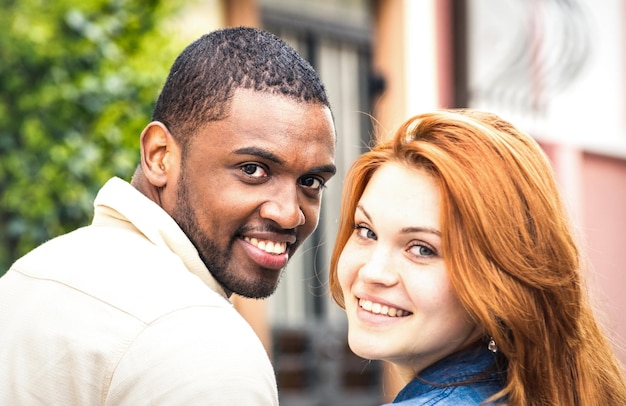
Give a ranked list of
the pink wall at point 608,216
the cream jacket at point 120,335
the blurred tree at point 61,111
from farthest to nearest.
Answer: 1. the pink wall at point 608,216
2. the blurred tree at point 61,111
3. the cream jacket at point 120,335

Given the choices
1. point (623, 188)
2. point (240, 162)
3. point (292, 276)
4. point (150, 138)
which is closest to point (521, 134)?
point (240, 162)

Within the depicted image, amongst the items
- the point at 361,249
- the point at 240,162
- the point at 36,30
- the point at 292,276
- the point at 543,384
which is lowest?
the point at 292,276

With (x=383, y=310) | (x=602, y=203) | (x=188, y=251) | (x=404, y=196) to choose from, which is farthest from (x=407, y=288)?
(x=602, y=203)

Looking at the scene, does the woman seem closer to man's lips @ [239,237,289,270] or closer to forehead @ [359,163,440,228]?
forehead @ [359,163,440,228]

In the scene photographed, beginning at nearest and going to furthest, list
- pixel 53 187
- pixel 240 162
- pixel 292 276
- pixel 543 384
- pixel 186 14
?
pixel 543 384, pixel 240 162, pixel 53 187, pixel 186 14, pixel 292 276

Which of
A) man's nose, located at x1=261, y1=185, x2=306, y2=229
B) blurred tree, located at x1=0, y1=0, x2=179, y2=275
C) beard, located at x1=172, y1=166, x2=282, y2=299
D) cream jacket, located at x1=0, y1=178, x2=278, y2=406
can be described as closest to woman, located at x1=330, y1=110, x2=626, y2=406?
man's nose, located at x1=261, y1=185, x2=306, y2=229

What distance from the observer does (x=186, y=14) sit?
570cm

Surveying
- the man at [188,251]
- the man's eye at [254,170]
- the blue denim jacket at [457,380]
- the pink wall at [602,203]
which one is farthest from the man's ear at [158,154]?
the pink wall at [602,203]

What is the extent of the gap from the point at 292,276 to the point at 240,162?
15.4 feet

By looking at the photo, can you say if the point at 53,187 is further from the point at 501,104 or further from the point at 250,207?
the point at 501,104

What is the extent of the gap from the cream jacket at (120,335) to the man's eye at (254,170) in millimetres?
342

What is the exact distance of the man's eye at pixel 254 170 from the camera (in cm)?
229

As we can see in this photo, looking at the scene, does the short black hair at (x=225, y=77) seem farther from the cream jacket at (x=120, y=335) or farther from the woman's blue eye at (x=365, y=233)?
the cream jacket at (x=120, y=335)

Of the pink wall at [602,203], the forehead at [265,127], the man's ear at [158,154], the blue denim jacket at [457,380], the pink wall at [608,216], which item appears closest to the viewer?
the blue denim jacket at [457,380]
